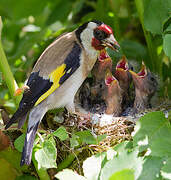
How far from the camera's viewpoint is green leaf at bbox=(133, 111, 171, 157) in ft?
7.23

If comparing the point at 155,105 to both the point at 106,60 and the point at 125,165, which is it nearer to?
the point at 106,60

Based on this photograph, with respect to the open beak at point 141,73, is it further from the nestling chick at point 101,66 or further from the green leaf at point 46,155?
the green leaf at point 46,155

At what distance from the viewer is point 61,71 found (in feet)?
9.30

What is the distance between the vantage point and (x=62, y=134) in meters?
2.31

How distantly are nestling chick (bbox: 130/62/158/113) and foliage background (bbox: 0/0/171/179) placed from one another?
A: 0.07m

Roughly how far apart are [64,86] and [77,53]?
0.24 meters

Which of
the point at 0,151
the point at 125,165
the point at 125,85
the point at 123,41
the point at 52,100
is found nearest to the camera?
the point at 125,165

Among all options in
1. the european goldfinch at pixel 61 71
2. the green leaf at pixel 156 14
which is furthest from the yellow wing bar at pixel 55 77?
the green leaf at pixel 156 14

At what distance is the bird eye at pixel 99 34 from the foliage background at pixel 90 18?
29 centimetres

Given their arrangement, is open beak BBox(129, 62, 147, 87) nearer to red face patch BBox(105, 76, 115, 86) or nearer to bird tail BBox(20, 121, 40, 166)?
red face patch BBox(105, 76, 115, 86)

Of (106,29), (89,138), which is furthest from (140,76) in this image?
(89,138)

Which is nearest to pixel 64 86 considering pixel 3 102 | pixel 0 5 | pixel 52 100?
pixel 52 100

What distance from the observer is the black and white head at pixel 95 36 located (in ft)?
9.83

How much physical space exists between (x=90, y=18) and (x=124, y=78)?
66 centimetres
